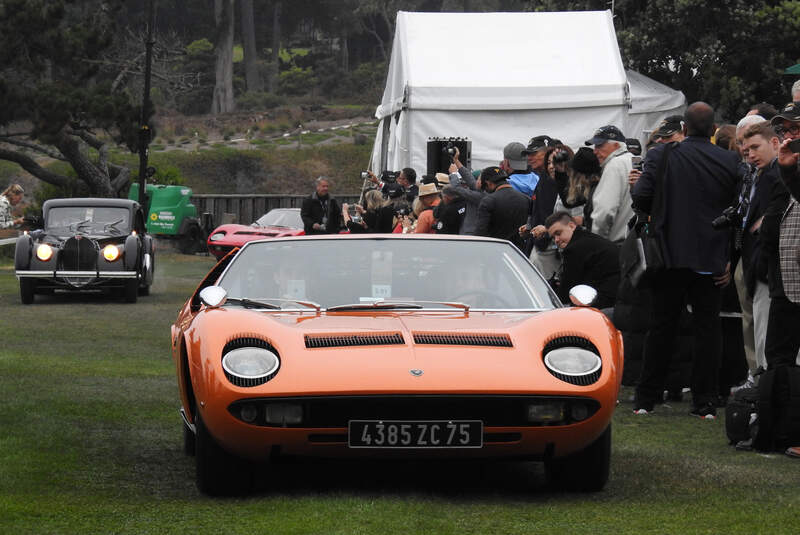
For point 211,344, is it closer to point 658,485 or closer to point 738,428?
point 658,485

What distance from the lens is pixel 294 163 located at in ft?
206

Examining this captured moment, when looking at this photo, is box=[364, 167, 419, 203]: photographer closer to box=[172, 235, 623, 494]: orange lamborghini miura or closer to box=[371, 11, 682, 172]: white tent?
box=[371, 11, 682, 172]: white tent

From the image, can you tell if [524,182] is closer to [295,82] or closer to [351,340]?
[351,340]

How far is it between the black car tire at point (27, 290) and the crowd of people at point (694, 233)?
1069cm

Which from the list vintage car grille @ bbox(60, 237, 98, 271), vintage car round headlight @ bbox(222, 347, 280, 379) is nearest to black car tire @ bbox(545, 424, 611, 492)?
vintage car round headlight @ bbox(222, 347, 280, 379)

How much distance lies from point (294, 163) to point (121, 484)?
187 ft

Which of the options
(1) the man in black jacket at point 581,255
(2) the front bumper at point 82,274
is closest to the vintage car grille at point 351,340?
(1) the man in black jacket at point 581,255

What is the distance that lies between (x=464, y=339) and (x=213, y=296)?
3.98 ft

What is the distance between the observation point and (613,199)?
989cm

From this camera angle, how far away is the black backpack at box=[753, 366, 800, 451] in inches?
271

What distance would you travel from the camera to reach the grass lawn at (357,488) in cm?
526

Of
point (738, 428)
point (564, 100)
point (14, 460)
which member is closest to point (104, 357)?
point (14, 460)

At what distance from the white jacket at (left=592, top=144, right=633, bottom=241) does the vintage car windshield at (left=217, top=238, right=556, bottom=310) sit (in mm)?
2958

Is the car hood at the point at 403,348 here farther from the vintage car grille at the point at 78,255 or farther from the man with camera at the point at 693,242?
the vintage car grille at the point at 78,255
